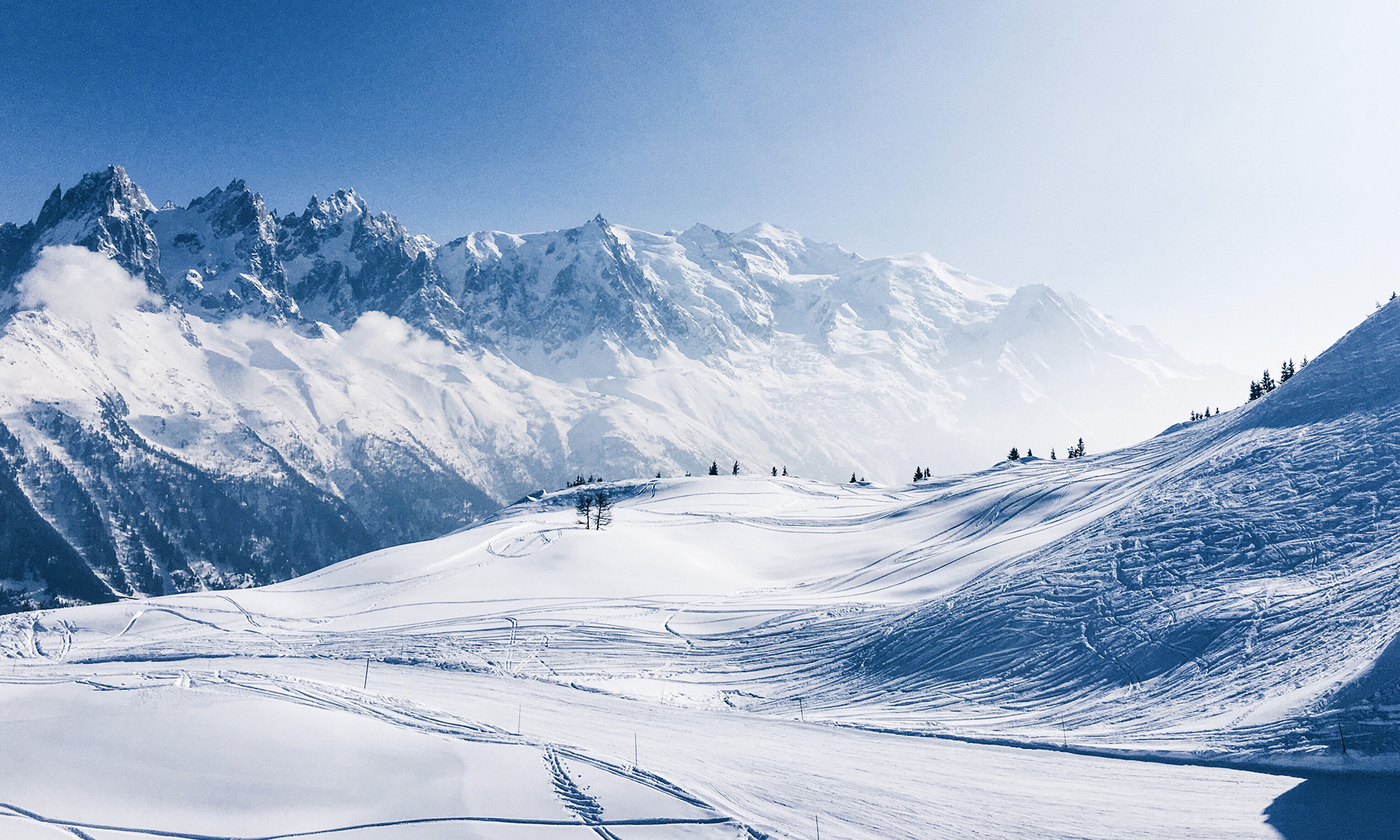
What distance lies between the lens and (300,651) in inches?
1523

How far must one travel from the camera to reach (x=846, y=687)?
30.3 meters

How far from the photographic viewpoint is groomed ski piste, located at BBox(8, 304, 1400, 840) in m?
17.1

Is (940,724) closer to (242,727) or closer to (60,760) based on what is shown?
(242,727)

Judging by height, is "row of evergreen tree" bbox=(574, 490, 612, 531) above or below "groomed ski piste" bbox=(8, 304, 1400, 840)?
above

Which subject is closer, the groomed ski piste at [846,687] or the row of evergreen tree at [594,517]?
the groomed ski piste at [846,687]

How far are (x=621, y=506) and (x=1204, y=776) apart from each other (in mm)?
A: 89382

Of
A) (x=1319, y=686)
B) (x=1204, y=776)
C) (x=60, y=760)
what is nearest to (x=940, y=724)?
(x=1204, y=776)

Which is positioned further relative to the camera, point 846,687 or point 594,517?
point 594,517

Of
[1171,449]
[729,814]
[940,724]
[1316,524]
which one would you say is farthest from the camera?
[1171,449]

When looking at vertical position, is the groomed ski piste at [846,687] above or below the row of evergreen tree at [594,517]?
below

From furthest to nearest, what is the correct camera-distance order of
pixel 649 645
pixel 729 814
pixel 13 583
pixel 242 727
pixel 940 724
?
pixel 13 583, pixel 649 645, pixel 940 724, pixel 242 727, pixel 729 814

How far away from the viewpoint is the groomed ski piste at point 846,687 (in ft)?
56.1

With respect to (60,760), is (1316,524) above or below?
above

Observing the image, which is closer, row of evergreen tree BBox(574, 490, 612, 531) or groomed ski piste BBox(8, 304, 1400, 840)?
groomed ski piste BBox(8, 304, 1400, 840)
